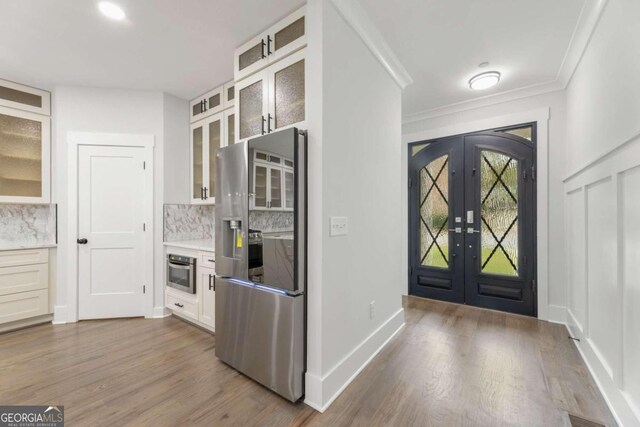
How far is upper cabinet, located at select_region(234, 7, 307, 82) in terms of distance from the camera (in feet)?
6.30

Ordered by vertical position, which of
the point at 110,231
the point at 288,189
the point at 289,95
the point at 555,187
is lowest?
the point at 110,231

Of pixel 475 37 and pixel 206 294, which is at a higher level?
pixel 475 37

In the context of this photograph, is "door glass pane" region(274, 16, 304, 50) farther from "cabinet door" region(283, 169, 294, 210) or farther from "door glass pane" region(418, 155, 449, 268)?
"door glass pane" region(418, 155, 449, 268)

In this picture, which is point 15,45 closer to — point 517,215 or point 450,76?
point 450,76

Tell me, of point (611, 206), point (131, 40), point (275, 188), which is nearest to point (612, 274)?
point (611, 206)

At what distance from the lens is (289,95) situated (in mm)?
1969

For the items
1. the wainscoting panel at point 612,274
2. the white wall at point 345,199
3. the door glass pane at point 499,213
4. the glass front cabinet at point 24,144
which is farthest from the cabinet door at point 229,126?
the wainscoting panel at point 612,274

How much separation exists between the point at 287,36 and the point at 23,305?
3.85 m

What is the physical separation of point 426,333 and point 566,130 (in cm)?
264

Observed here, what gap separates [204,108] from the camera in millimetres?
3432

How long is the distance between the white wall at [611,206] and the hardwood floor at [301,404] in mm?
288

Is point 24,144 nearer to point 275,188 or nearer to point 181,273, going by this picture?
point 181,273

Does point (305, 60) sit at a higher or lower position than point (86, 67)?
lower

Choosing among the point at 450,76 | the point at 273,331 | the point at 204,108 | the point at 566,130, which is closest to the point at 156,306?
the point at 273,331
